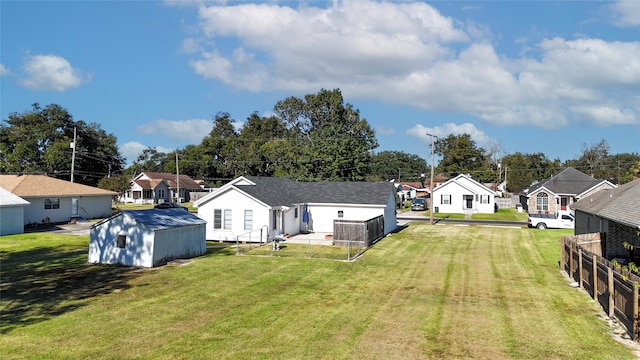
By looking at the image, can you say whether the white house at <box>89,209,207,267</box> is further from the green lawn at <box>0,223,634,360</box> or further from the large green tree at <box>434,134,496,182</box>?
the large green tree at <box>434,134,496,182</box>

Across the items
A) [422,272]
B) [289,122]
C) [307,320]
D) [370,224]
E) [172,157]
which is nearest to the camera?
[307,320]

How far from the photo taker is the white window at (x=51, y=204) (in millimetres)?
42812

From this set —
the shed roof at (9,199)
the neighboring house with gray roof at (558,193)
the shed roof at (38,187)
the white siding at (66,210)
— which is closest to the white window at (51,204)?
the white siding at (66,210)

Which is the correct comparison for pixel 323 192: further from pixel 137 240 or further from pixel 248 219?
pixel 137 240

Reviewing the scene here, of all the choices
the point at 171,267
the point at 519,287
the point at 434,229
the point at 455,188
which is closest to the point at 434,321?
the point at 519,287

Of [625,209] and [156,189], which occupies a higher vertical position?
[156,189]

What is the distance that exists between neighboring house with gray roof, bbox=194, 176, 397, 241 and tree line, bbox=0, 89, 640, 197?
2828 centimetres

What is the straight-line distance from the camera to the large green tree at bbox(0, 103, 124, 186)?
72.6 m

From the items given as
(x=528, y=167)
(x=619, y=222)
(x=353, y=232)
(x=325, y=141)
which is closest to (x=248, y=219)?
(x=353, y=232)

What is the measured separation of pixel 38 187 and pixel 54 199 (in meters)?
1.88

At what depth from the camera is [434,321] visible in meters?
13.9

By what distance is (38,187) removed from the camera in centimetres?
4341

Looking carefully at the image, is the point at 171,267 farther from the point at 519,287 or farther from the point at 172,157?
the point at 172,157

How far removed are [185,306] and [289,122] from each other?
75.8 meters
